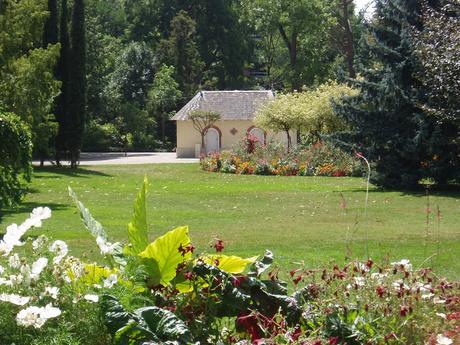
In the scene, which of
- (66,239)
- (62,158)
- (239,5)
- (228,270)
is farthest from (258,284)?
(239,5)

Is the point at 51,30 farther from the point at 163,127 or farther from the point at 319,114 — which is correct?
the point at 163,127

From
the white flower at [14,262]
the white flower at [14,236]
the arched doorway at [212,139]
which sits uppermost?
the white flower at [14,236]

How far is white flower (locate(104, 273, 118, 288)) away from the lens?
4.43m

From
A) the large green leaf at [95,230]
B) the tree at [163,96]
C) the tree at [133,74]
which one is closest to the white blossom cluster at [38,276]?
the large green leaf at [95,230]

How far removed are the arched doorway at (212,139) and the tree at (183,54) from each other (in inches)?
461

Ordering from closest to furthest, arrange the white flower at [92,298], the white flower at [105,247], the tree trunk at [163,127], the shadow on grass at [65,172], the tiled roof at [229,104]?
the white flower at [92,298] → the white flower at [105,247] → the shadow on grass at [65,172] → the tiled roof at [229,104] → the tree trunk at [163,127]

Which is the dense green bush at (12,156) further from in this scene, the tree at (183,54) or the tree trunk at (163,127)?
the tree at (183,54)

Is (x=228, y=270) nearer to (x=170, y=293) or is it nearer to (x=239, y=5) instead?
(x=170, y=293)

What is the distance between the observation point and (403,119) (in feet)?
85.4

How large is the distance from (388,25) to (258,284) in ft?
74.3

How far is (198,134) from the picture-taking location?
55812 millimetres

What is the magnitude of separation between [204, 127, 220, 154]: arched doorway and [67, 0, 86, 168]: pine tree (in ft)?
56.0

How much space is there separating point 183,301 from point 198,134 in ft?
168

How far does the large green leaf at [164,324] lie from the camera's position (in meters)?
4.32
